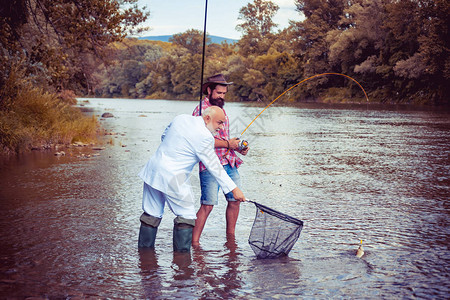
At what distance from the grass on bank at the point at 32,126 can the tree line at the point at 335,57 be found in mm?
3060

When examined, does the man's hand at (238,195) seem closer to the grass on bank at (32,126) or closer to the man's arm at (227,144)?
the man's arm at (227,144)

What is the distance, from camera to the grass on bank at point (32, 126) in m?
12.8

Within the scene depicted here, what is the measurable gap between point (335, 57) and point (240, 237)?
193 ft

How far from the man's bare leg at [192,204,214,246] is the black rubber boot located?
1.59ft

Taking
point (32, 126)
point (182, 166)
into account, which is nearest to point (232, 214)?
point (182, 166)

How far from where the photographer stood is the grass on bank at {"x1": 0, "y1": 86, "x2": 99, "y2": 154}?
1276 cm

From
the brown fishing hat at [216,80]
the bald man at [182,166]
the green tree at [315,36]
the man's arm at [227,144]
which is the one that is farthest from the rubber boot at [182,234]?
the green tree at [315,36]

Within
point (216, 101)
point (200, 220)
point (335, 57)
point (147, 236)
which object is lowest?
point (147, 236)

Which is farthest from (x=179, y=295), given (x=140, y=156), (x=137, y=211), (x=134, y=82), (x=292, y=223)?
(x=134, y=82)

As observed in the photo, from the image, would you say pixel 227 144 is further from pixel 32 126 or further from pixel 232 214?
pixel 32 126

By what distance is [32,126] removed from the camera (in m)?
14.1

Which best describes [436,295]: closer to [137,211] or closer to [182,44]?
[137,211]

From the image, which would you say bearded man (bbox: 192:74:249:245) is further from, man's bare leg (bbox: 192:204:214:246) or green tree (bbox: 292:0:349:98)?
green tree (bbox: 292:0:349:98)

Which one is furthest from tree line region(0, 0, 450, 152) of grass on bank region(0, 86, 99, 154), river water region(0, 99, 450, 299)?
river water region(0, 99, 450, 299)
